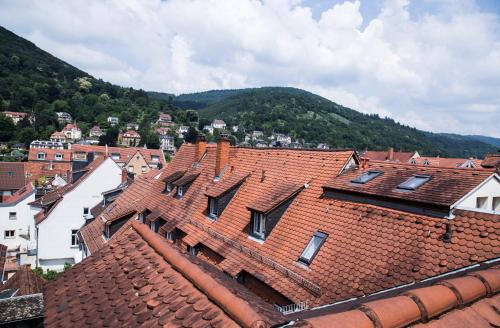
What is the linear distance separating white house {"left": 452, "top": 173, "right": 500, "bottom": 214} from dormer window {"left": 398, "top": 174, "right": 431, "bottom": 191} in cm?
130

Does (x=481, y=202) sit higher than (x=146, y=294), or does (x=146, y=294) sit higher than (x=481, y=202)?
(x=481, y=202)

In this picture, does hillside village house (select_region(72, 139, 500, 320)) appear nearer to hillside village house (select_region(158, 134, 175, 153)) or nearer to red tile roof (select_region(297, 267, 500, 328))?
red tile roof (select_region(297, 267, 500, 328))

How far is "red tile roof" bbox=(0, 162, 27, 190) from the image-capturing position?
150 feet

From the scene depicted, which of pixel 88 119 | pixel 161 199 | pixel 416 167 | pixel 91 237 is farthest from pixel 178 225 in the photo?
pixel 88 119

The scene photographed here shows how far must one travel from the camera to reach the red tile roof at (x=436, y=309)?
8.34 feet

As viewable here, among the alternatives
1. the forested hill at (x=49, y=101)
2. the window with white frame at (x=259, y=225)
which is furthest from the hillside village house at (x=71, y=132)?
the window with white frame at (x=259, y=225)

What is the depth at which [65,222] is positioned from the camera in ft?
96.0

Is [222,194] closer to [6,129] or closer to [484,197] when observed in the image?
[484,197]

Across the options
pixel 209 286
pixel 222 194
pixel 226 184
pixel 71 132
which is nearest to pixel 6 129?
pixel 71 132

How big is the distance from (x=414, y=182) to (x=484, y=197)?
181 cm

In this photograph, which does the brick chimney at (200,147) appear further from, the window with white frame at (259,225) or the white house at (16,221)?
the white house at (16,221)

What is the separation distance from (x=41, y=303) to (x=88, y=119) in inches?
7100

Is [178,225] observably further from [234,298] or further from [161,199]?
[234,298]

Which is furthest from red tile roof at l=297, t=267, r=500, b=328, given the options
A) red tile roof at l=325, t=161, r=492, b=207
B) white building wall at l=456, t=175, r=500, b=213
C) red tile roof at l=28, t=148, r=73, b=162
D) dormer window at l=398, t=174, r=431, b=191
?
red tile roof at l=28, t=148, r=73, b=162
